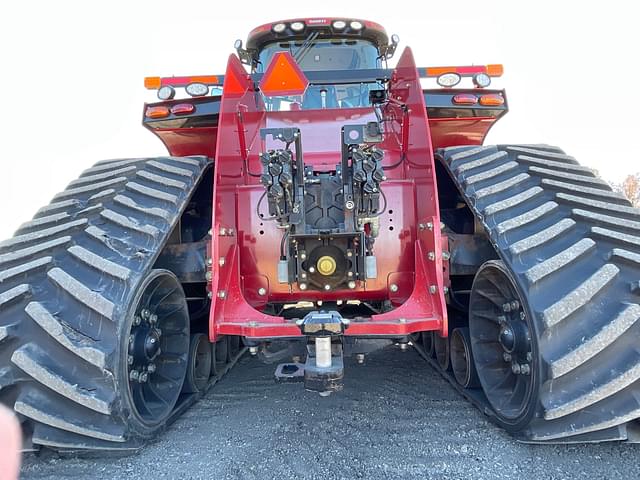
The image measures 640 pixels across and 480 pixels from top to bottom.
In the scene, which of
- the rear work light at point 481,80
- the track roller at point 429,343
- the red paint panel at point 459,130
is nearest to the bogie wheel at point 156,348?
the track roller at point 429,343

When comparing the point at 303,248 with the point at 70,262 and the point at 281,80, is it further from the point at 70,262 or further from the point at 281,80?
the point at 70,262

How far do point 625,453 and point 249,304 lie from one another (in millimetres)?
2199

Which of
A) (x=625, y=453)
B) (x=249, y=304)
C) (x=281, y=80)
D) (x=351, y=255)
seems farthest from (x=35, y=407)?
(x=625, y=453)

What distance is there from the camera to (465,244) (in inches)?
122

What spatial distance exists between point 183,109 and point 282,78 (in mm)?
1027

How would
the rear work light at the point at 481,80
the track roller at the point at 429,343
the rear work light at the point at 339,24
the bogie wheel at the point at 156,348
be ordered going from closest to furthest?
the bogie wheel at the point at 156,348 < the rear work light at the point at 481,80 < the track roller at the point at 429,343 < the rear work light at the point at 339,24

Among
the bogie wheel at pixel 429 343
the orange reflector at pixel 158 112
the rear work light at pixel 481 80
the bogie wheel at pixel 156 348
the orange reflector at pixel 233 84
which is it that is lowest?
the bogie wheel at pixel 429 343

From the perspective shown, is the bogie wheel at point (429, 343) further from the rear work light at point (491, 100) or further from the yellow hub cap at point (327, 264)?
the rear work light at point (491, 100)

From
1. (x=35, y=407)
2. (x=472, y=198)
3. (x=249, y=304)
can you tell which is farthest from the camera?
(x=249, y=304)

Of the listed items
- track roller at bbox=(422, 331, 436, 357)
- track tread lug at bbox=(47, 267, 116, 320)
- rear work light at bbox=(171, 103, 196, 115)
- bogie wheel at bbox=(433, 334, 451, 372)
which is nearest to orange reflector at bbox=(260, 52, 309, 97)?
rear work light at bbox=(171, 103, 196, 115)

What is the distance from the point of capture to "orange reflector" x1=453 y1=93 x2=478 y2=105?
353cm

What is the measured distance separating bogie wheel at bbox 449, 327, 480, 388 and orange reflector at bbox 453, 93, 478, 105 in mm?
1643

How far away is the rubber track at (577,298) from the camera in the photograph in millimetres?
2164

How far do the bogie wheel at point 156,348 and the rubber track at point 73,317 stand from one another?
0.38 ft
